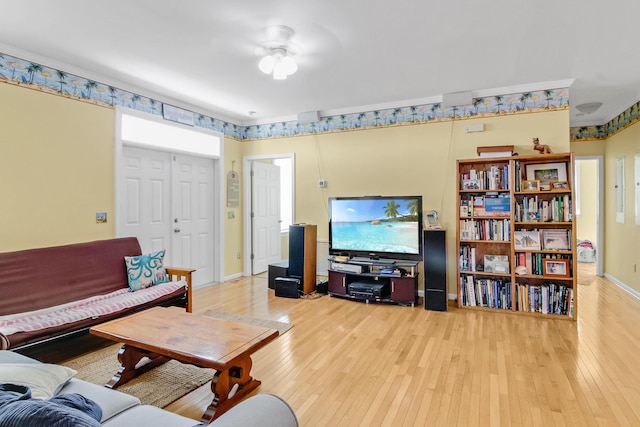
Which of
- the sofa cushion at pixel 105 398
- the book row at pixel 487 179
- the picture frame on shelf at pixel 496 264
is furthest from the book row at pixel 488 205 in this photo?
the sofa cushion at pixel 105 398

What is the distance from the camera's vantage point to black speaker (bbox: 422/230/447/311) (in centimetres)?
397

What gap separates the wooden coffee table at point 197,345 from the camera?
1.95 meters

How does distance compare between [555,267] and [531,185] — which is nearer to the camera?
[555,267]

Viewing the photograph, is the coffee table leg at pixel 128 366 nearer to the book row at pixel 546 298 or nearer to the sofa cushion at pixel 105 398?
the sofa cushion at pixel 105 398

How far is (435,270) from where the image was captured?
13.1 ft

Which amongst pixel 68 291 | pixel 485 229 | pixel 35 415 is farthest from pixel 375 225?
pixel 35 415

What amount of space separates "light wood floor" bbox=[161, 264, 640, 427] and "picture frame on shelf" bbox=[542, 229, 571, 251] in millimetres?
771

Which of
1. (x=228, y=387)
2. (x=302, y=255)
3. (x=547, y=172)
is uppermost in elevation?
(x=547, y=172)

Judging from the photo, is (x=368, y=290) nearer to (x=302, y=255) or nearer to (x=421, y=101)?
(x=302, y=255)

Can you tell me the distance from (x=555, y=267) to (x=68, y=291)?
4.76 metres

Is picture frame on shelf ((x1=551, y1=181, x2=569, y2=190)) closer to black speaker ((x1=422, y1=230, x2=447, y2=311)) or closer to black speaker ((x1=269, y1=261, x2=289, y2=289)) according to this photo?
black speaker ((x1=422, y1=230, x2=447, y2=311))

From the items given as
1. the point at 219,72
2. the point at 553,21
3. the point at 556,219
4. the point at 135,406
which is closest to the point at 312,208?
the point at 219,72

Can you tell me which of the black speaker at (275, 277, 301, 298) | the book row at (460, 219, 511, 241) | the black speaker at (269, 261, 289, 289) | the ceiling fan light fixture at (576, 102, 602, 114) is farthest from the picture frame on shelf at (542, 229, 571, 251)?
the black speaker at (269, 261, 289, 289)

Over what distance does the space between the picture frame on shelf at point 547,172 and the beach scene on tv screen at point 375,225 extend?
4.30 feet
